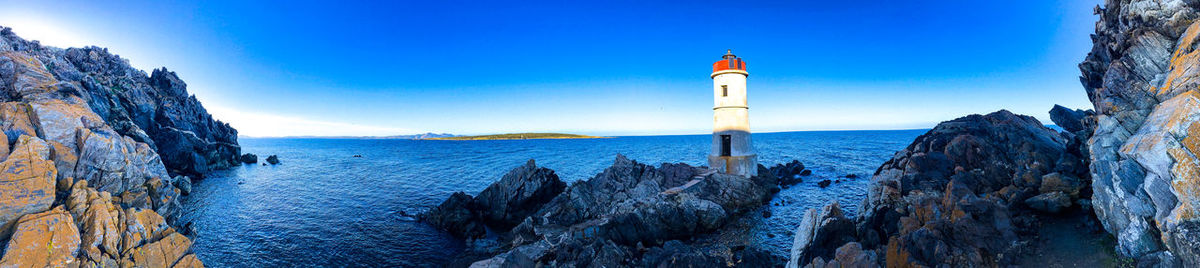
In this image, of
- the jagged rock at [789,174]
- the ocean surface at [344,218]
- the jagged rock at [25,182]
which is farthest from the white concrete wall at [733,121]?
the jagged rock at [25,182]

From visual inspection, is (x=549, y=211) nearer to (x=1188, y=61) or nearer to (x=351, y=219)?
(x=351, y=219)

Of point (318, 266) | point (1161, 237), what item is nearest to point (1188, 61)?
point (1161, 237)

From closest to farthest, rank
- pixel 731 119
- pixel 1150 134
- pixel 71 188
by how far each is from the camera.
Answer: pixel 1150 134, pixel 71 188, pixel 731 119

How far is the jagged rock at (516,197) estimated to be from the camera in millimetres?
24594

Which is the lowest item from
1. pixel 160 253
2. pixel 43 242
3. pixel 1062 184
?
pixel 160 253

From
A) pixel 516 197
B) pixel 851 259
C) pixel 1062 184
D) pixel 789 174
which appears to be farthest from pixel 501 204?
pixel 789 174

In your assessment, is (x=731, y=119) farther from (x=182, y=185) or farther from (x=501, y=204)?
(x=182, y=185)

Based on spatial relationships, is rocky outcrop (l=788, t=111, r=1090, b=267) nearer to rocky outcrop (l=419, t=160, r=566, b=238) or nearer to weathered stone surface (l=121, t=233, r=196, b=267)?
rocky outcrop (l=419, t=160, r=566, b=238)

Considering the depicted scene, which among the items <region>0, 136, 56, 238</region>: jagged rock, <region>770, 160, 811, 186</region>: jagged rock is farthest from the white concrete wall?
<region>0, 136, 56, 238</region>: jagged rock

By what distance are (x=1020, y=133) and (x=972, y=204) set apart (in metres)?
10.8

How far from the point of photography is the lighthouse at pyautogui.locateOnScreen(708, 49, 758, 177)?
2698 cm

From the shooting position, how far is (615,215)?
18.7m

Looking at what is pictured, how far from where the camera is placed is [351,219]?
2581cm

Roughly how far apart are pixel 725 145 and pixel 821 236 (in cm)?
1603
